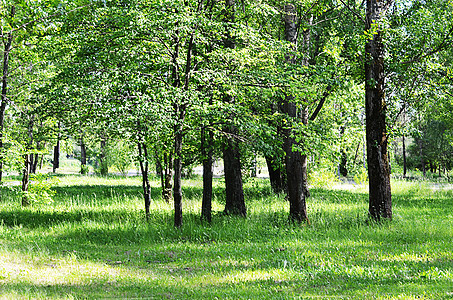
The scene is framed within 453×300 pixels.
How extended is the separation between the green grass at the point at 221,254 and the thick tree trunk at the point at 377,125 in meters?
0.65

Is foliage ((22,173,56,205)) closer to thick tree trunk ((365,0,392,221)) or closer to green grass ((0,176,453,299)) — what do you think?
green grass ((0,176,453,299))

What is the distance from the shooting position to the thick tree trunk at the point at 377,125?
32.1ft

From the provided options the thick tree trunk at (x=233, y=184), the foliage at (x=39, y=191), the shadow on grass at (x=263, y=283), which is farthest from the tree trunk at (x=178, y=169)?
the foliage at (x=39, y=191)

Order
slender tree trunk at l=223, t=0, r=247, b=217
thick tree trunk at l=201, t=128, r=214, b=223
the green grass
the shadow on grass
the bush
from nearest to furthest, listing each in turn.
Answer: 1. the shadow on grass
2. the green grass
3. thick tree trunk at l=201, t=128, r=214, b=223
4. slender tree trunk at l=223, t=0, r=247, b=217
5. the bush

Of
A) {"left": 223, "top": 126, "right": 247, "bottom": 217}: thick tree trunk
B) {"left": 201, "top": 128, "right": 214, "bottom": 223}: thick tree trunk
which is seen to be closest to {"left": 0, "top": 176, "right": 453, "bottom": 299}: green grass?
{"left": 201, "top": 128, "right": 214, "bottom": 223}: thick tree trunk

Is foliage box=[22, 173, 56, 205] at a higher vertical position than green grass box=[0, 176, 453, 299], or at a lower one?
higher

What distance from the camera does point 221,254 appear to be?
7.29 meters

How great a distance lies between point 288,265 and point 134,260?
277 centimetres

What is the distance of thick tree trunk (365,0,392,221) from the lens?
978 centimetres

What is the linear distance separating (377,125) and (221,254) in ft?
17.1

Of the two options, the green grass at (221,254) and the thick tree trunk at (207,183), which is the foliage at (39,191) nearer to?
the green grass at (221,254)

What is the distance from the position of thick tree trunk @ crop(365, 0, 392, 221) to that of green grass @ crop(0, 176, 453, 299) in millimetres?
649

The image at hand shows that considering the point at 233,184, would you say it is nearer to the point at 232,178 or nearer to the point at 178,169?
the point at 232,178

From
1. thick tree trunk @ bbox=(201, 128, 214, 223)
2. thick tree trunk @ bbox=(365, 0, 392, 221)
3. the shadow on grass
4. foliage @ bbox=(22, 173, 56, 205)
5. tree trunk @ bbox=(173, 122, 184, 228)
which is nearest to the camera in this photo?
the shadow on grass
